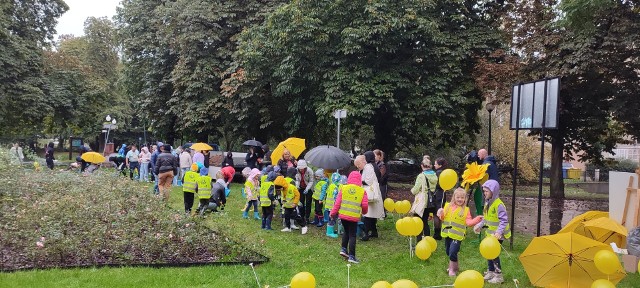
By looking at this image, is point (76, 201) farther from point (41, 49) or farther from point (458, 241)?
point (41, 49)

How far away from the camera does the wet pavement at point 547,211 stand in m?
12.7

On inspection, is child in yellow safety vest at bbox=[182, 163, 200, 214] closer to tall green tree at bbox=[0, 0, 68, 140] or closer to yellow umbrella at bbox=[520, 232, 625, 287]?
yellow umbrella at bbox=[520, 232, 625, 287]

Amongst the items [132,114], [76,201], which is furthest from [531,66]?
[132,114]

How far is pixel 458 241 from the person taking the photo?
7438mm

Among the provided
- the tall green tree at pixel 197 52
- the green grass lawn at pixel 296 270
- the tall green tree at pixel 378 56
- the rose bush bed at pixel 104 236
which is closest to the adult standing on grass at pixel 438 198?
the green grass lawn at pixel 296 270

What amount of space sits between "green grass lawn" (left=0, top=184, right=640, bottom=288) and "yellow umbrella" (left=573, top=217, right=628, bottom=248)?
2.68 ft

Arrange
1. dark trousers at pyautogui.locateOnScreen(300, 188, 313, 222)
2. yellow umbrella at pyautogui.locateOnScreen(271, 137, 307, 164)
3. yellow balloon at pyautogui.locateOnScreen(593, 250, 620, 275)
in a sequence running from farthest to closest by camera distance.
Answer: yellow umbrella at pyautogui.locateOnScreen(271, 137, 307, 164), dark trousers at pyautogui.locateOnScreen(300, 188, 313, 222), yellow balloon at pyautogui.locateOnScreen(593, 250, 620, 275)

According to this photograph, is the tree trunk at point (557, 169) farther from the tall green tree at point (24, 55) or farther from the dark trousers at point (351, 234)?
the tall green tree at point (24, 55)

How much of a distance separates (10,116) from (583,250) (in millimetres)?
31748

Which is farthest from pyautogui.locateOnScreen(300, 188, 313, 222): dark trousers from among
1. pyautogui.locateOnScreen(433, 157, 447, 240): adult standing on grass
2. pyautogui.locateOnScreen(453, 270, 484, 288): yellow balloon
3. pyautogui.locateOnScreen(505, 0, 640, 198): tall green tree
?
pyautogui.locateOnScreen(505, 0, 640, 198): tall green tree

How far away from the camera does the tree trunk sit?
21.3 meters

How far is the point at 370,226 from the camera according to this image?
10297 millimetres

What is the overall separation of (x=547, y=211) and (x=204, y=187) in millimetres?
10941

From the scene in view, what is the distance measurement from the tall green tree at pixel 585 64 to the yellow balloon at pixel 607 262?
849cm
